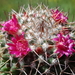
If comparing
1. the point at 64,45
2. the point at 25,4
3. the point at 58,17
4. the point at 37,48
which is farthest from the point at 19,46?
the point at 25,4

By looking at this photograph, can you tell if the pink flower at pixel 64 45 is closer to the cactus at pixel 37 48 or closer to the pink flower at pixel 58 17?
the cactus at pixel 37 48

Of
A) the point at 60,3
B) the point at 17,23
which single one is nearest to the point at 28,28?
the point at 17,23

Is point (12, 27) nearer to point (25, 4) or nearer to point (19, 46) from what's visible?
point (19, 46)

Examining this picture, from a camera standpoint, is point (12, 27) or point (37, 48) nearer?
point (37, 48)

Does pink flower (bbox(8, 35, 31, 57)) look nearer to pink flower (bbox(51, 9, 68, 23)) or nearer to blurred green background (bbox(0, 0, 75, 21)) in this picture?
pink flower (bbox(51, 9, 68, 23))

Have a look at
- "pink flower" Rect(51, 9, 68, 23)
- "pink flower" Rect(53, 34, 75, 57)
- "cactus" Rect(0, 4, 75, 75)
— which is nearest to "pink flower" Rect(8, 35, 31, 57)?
"cactus" Rect(0, 4, 75, 75)

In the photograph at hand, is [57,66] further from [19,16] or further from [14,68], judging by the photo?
[19,16]

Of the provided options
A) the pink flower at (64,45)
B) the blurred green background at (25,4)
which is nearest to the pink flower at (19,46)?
the pink flower at (64,45)
